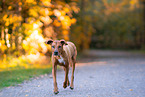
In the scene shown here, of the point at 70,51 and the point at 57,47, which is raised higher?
the point at 57,47

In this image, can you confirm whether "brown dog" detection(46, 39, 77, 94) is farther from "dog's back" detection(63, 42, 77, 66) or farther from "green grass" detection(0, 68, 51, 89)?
"green grass" detection(0, 68, 51, 89)

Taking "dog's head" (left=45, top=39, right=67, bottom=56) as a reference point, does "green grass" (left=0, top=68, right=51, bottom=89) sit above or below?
below

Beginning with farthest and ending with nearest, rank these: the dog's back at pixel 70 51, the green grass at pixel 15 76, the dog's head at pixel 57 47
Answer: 1. the green grass at pixel 15 76
2. the dog's back at pixel 70 51
3. the dog's head at pixel 57 47

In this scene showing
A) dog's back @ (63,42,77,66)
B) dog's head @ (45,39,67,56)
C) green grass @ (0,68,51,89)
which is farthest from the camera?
green grass @ (0,68,51,89)

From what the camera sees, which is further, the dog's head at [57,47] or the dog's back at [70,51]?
the dog's back at [70,51]

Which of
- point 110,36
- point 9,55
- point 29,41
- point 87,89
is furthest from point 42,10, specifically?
point 110,36

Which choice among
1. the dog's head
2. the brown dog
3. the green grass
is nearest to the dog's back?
the brown dog

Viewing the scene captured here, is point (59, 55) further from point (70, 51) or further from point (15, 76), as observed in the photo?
point (15, 76)

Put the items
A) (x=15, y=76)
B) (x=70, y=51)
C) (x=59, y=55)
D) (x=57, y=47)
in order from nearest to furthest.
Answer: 1. (x=57, y=47)
2. (x=59, y=55)
3. (x=70, y=51)
4. (x=15, y=76)

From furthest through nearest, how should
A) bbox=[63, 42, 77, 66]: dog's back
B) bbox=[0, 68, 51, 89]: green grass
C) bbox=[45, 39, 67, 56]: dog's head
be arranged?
bbox=[0, 68, 51, 89]: green grass < bbox=[63, 42, 77, 66]: dog's back < bbox=[45, 39, 67, 56]: dog's head

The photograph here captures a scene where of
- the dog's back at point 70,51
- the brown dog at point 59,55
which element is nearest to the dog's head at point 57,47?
the brown dog at point 59,55

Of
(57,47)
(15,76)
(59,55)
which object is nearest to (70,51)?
(59,55)

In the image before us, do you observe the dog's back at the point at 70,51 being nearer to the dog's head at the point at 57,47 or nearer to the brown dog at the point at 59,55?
the brown dog at the point at 59,55

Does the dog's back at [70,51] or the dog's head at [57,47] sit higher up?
the dog's head at [57,47]
